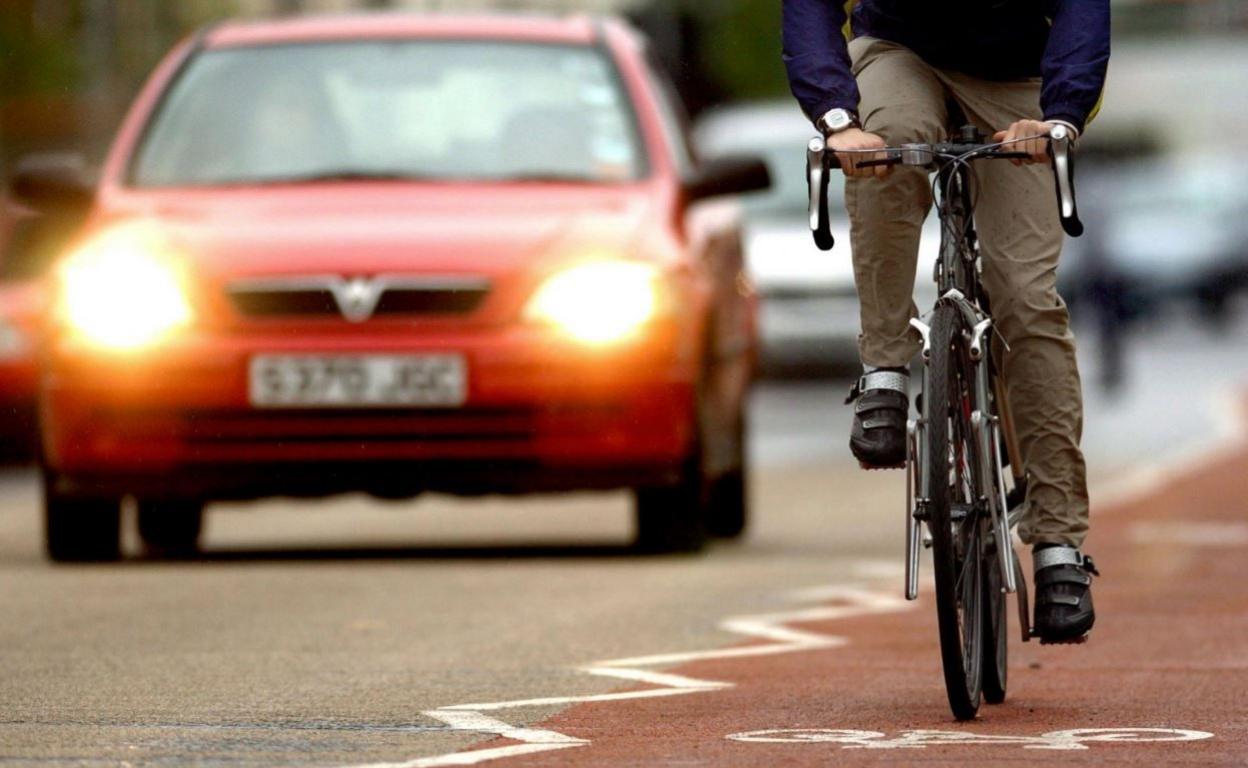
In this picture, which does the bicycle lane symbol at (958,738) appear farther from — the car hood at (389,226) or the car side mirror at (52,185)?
the car side mirror at (52,185)

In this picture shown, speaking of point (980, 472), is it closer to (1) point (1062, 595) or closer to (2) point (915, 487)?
(2) point (915, 487)

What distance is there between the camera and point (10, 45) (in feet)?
132

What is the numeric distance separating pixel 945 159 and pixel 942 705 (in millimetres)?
1110

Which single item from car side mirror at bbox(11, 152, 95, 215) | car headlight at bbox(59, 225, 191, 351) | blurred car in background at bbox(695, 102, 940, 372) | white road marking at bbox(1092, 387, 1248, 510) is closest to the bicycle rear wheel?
car headlight at bbox(59, 225, 191, 351)

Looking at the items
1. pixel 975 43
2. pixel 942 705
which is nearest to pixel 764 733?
pixel 942 705

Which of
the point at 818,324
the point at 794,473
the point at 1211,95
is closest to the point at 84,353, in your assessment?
the point at 794,473

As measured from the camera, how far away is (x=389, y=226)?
1085 cm

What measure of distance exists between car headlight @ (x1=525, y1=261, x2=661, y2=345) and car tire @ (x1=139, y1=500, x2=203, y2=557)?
6.15 ft

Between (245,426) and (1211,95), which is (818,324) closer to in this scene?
(245,426)

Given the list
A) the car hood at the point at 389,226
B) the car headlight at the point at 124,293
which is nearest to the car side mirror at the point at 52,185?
the car hood at the point at 389,226

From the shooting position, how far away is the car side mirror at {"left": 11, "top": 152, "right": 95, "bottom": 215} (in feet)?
36.9

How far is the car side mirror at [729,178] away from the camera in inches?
446

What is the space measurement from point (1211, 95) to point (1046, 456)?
9297cm

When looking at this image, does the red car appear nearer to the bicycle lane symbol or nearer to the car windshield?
the car windshield
